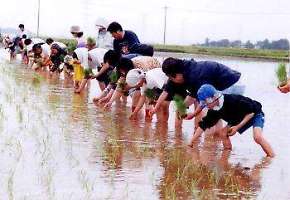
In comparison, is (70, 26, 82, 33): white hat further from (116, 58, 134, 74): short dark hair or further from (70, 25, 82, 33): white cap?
(116, 58, 134, 74): short dark hair

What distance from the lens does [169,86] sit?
8406mm

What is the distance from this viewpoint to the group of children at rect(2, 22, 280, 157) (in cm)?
705

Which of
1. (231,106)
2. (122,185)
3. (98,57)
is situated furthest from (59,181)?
(98,57)

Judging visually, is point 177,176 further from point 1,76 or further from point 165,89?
point 1,76

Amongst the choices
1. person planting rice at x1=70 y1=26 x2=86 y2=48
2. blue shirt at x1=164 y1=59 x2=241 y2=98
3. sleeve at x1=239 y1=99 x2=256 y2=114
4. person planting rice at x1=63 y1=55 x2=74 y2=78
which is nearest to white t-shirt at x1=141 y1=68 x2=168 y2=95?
blue shirt at x1=164 y1=59 x2=241 y2=98

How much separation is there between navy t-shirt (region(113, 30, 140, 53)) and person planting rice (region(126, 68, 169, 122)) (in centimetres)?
147

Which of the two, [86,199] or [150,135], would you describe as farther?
[150,135]

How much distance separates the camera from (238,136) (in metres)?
8.48

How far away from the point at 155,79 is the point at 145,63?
0.63 metres

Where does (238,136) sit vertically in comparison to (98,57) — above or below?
below

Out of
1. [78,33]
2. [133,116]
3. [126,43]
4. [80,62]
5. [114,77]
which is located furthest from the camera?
[78,33]

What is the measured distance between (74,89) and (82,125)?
4.81 metres

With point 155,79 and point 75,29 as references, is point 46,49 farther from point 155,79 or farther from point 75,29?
point 155,79

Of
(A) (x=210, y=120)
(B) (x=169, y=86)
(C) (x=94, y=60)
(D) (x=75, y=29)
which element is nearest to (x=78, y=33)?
(D) (x=75, y=29)
